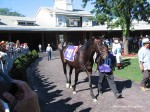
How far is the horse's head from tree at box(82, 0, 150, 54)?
17365 mm

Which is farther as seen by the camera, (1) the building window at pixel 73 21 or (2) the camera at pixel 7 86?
(1) the building window at pixel 73 21

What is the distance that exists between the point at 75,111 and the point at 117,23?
789 inches

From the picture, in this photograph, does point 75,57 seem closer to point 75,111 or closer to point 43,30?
point 75,111

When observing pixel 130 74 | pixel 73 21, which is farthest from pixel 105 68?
pixel 73 21

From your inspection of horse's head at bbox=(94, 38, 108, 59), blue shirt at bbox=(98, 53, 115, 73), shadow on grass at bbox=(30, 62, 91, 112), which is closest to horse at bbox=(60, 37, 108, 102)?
horse's head at bbox=(94, 38, 108, 59)

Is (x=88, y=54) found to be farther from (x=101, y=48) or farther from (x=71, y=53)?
(x=71, y=53)

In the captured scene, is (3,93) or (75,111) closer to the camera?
(3,93)

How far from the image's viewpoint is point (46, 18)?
4894 centimetres

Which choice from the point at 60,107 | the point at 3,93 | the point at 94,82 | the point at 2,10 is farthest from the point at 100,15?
the point at 2,10

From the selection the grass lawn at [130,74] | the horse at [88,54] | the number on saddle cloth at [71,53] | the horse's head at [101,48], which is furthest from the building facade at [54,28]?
the horse's head at [101,48]

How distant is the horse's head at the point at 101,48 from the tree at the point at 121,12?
17365 millimetres

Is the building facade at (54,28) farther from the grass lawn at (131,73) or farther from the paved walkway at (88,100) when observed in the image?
the paved walkway at (88,100)

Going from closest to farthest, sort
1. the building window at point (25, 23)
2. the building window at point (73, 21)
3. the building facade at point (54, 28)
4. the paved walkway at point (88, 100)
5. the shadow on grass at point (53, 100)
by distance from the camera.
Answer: the paved walkway at point (88, 100) → the shadow on grass at point (53, 100) → the building facade at point (54, 28) → the building window at point (25, 23) → the building window at point (73, 21)

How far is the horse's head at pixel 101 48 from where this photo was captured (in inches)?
343
